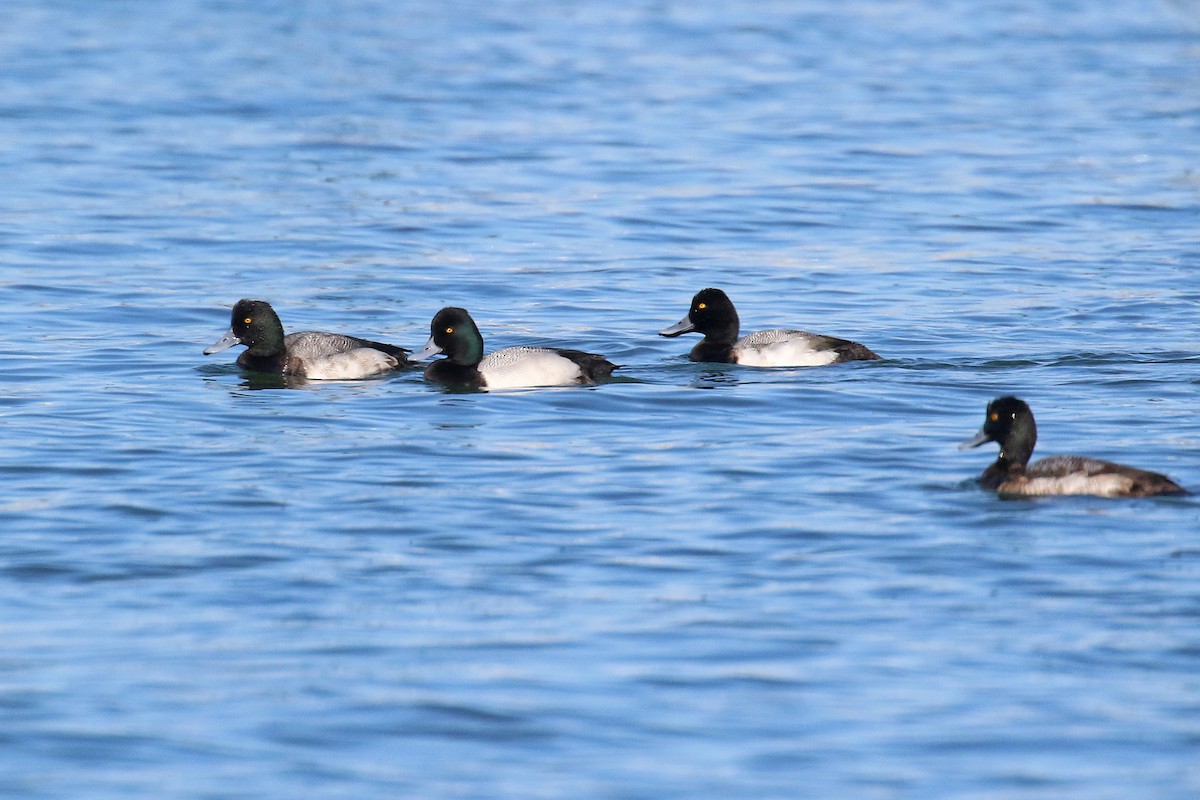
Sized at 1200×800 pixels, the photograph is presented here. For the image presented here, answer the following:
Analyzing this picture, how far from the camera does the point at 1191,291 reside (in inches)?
783

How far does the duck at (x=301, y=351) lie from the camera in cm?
1609

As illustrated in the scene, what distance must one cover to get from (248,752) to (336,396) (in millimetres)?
Answer: 7419

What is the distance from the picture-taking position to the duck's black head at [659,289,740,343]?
663 inches

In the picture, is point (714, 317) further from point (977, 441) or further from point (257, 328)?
point (977, 441)

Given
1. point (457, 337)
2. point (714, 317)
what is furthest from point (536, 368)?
point (714, 317)

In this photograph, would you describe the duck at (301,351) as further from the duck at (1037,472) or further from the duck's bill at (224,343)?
the duck at (1037,472)

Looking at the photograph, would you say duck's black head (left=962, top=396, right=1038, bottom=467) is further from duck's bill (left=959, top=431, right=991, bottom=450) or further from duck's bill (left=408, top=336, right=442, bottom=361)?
duck's bill (left=408, top=336, right=442, bottom=361)

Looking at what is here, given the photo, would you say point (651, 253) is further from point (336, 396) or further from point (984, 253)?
point (336, 396)

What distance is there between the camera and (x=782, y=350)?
53.8ft

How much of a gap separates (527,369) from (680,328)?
2.12 meters

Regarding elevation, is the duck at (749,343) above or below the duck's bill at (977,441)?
above

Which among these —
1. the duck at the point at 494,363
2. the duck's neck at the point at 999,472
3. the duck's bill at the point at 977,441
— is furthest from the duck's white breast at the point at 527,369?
the duck's neck at the point at 999,472

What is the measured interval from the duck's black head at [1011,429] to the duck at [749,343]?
147 inches

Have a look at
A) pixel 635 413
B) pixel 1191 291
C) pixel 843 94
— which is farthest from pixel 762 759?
pixel 843 94
